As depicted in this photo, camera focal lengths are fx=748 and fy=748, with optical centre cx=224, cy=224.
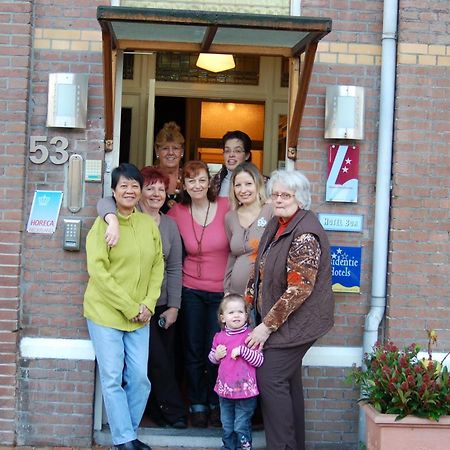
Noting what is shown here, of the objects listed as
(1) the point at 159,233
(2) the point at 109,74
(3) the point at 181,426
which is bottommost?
(3) the point at 181,426

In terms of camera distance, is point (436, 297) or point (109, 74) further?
point (436, 297)

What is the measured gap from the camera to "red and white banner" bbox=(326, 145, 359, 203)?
5.19 metres

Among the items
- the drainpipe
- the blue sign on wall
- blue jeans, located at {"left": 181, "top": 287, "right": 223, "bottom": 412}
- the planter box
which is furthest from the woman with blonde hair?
the planter box

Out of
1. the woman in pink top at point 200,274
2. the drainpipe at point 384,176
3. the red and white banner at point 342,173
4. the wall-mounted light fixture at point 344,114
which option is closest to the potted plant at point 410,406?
the drainpipe at point 384,176

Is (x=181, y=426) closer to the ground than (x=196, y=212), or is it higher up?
closer to the ground

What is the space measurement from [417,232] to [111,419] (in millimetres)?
2401

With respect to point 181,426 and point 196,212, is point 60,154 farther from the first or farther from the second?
point 181,426

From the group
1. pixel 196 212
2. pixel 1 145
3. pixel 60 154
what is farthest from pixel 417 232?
pixel 1 145

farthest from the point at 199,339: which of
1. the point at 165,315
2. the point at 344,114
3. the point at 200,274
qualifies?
the point at 344,114

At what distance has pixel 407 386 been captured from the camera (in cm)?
427

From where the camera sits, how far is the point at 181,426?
210 inches

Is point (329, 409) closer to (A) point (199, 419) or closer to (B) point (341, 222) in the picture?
(A) point (199, 419)

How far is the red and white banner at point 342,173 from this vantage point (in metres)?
5.19

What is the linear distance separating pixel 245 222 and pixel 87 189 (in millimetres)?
1107
